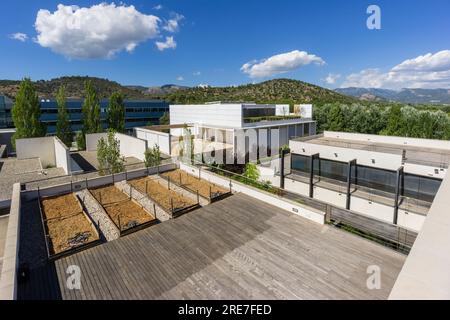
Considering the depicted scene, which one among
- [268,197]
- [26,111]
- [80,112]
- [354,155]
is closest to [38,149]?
[26,111]

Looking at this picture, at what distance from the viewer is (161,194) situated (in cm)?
1284

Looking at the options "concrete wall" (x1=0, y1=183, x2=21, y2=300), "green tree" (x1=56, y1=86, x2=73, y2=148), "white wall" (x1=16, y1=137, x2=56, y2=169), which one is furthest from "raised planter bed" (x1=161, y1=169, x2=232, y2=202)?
"green tree" (x1=56, y1=86, x2=73, y2=148)

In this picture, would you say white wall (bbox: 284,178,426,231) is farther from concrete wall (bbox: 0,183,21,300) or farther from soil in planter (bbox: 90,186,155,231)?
concrete wall (bbox: 0,183,21,300)

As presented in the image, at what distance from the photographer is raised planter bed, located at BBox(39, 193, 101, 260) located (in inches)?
318

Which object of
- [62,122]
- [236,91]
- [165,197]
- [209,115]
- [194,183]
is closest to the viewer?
[165,197]

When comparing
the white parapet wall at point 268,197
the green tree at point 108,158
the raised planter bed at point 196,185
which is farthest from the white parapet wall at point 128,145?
the white parapet wall at point 268,197

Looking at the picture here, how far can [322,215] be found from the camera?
927 cm

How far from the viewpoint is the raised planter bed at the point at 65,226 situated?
8078 mm

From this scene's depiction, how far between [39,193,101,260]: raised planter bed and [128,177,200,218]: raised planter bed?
2.90 metres

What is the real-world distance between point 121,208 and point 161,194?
214cm

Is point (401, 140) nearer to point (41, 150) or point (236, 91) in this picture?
point (41, 150)

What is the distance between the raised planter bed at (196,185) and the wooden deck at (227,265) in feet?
8.21

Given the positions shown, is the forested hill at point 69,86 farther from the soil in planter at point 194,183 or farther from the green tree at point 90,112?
the soil in planter at point 194,183
